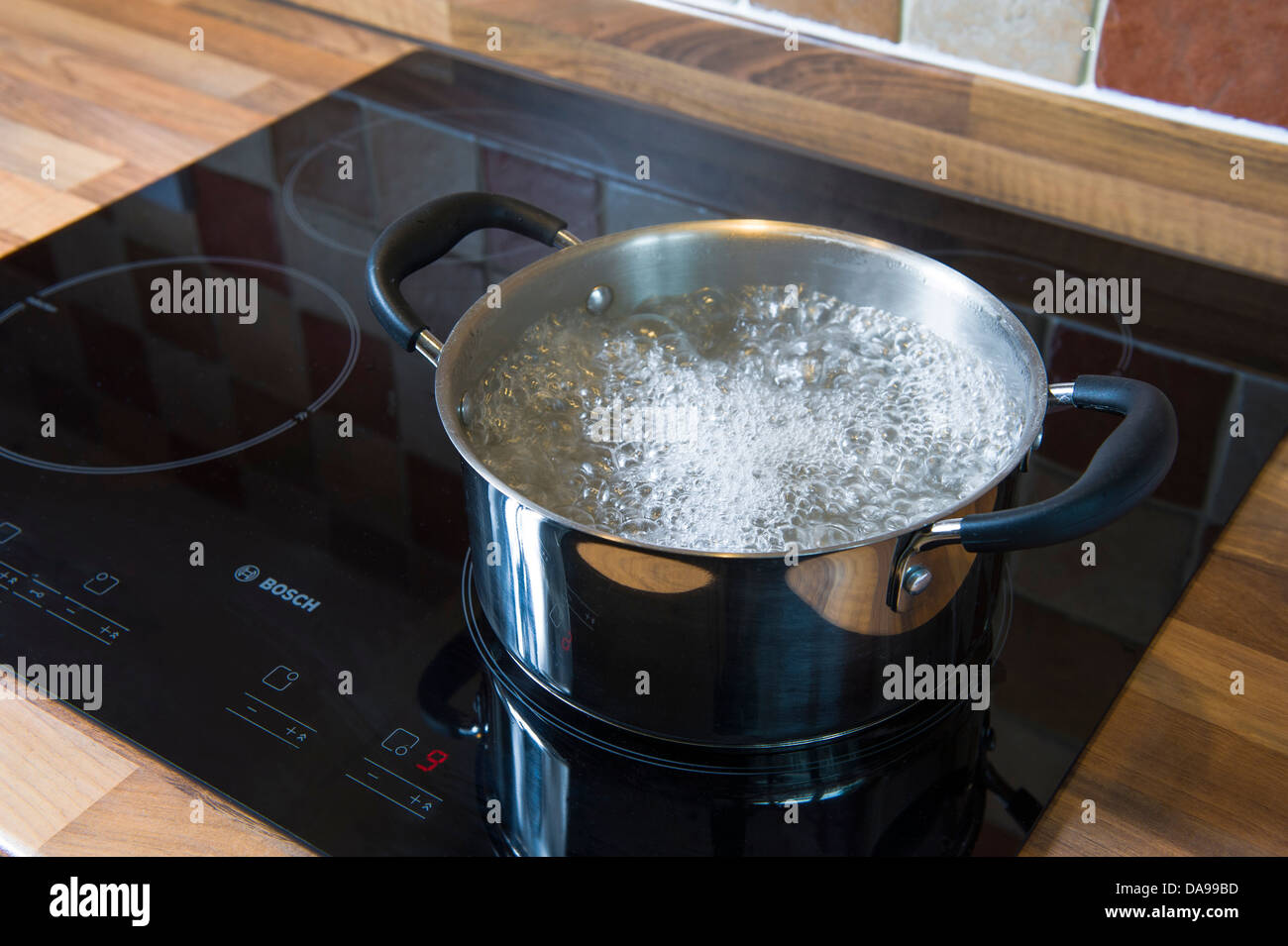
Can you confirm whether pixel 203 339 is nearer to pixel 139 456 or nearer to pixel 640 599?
pixel 139 456

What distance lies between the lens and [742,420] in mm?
615

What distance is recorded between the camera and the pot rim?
0.45m

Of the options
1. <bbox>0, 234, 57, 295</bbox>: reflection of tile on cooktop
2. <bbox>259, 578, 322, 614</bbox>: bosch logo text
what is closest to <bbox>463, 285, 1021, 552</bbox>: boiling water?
<bbox>259, 578, 322, 614</bbox>: bosch logo text

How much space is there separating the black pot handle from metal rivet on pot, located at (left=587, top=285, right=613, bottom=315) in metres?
0.26

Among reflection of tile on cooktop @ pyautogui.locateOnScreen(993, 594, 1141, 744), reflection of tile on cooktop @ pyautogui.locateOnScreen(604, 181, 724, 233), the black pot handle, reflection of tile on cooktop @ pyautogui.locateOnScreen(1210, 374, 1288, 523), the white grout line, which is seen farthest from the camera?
reflection of tile on cooktop @ pyautogui.locateOnScreen(604, 181, 724, 233)

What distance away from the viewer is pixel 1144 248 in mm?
840

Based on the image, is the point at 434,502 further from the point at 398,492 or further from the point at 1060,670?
the point at 1060,670

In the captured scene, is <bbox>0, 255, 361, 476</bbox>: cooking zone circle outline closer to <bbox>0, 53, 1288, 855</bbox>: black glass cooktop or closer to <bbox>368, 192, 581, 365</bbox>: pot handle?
<bbox>0, 53, 1288, 855</bbox>: black glass cooktop

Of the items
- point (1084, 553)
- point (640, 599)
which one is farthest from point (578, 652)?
point (1084, 553)

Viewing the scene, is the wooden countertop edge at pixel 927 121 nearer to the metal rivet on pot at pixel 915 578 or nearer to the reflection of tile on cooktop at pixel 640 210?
the reflection of tile on cooktop at pixel 640 210

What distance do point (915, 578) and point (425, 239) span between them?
32cm

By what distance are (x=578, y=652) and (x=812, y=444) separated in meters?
0.17

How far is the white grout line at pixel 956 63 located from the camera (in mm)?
783

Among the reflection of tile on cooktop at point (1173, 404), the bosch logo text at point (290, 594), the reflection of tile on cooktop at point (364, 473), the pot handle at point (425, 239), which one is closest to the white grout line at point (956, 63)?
the reflection of tile on cooktop at point (1173, 404)
